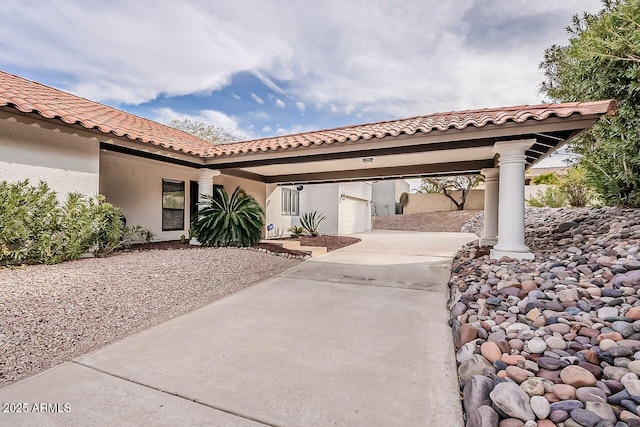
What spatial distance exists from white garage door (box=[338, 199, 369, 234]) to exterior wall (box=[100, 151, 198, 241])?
9.36 metres

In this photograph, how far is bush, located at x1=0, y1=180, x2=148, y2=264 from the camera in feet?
13.9

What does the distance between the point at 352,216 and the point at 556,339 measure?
15628mm

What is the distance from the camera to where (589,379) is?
1828 mm

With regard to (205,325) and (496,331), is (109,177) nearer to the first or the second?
(205,325)

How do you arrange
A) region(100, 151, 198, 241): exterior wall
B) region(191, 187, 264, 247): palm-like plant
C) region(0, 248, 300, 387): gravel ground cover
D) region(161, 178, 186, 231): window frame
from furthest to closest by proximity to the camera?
region(161, 178, 186, 231): window frame
region(191, 187, 264, 247): palm-like plant
region(100, 151, 198, 241): exterior wall
region(0, 248, 300, 387): gravel ground cover

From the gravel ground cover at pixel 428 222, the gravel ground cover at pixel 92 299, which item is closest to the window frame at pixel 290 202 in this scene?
the gravel ground cover at pixel 92 299

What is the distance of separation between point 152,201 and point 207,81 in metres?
6.24

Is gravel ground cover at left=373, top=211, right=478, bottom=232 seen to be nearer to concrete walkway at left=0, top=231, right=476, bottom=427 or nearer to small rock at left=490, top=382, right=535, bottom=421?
concrete walkway at left=0, top=231, right=476, bottom=427

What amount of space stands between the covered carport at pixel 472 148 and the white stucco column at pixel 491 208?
0.02 metres

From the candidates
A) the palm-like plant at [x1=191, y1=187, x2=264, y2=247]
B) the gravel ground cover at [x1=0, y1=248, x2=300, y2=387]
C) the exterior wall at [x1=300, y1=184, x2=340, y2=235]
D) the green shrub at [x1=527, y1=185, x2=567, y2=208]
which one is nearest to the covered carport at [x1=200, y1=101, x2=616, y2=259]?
the palm-like plant at [x1=191, y1=187, x2=264, y2=247]

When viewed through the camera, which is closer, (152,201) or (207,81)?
(152,201)

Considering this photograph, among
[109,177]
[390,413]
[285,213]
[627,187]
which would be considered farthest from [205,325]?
[285,213]

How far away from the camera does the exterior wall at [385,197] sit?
28.2 metres

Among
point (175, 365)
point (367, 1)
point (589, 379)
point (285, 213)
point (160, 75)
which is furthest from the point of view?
point (285, 213)
